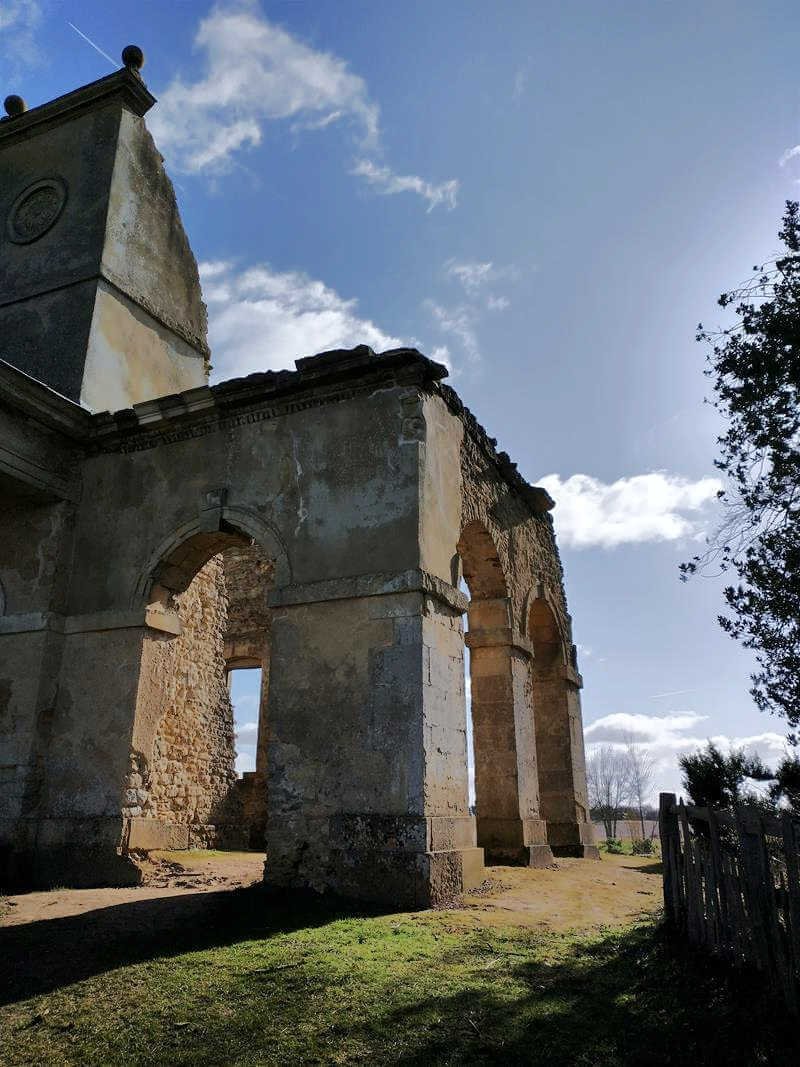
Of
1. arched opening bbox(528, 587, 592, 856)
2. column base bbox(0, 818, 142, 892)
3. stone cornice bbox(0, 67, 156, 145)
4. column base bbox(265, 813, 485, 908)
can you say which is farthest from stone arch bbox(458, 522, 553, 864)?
stone cornice bbox(0, 67, 156, 145)

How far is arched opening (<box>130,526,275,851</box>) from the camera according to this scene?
885 centimetres

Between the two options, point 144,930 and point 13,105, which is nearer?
point 144,930

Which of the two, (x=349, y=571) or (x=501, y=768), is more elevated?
(x=349, y=571)

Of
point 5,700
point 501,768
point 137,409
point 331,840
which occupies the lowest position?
point 331,840

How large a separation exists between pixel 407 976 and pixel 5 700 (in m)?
6.24

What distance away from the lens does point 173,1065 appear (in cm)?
388

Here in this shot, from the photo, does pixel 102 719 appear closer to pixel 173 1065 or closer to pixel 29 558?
pixel 29 558

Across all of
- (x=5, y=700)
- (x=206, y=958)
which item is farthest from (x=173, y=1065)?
(x=5, y=700)

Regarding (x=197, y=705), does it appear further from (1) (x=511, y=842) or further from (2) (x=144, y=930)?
(2) (x=144, y=930)

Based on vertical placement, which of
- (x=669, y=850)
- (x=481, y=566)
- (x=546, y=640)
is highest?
(x=481, y=566)

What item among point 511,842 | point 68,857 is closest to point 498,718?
point 511,842

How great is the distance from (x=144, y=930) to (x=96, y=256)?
350 inches

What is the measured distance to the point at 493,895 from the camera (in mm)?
7375

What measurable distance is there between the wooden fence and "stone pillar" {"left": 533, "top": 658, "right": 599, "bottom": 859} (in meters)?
6.37
